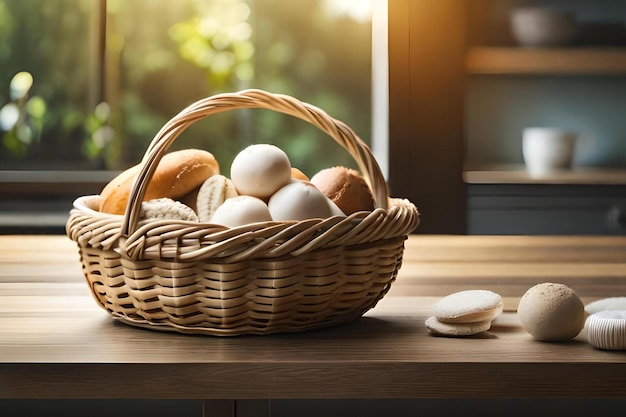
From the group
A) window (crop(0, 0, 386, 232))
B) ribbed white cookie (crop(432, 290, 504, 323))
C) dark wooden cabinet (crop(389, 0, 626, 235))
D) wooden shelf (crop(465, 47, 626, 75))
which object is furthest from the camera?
window (crop(0, 0, 386, 232))

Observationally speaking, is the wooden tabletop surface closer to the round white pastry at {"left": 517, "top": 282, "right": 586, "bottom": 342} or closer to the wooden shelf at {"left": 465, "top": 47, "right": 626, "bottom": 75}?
the round white pastry at {"left": 517, "top": 282, "right": 586, "bottom": 342}

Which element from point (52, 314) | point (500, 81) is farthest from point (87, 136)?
point (52, 314)

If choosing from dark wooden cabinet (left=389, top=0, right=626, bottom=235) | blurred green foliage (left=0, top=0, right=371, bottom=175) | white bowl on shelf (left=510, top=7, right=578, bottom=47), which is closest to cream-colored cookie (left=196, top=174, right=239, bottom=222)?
dark wooden cabinet (left=389, top=0, right=626, bottom=235)

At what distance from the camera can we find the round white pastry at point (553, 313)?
919mm

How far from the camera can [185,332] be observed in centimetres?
95

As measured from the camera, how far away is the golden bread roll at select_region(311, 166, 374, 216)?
3.34 ft

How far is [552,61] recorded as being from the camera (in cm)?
253

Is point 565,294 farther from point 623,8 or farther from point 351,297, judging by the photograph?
point 623,8

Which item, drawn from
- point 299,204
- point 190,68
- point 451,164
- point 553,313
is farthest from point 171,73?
point 553,313

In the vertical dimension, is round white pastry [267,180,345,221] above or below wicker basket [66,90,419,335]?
above

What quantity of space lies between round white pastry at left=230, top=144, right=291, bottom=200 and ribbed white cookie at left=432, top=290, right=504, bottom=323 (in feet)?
0.77

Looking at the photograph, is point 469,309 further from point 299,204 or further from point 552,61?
point 552,61

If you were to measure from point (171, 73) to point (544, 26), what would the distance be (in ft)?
5.47

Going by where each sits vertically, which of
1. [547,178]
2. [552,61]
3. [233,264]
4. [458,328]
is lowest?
[547,178]
